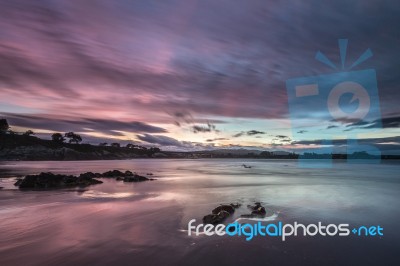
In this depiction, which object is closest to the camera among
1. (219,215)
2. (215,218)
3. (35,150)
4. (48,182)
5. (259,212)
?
(215,218)

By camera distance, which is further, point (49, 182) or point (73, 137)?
point (73, 137)

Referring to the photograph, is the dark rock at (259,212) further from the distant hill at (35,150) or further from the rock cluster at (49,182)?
the distant hill at (35,150)

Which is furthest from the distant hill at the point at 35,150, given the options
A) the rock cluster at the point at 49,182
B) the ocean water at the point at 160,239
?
the ocean water at the point at 160,239

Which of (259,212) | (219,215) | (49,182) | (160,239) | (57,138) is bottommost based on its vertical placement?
(160,239)

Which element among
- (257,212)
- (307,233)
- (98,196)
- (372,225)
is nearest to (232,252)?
(307,233)

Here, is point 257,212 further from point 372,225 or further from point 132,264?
point 132,264

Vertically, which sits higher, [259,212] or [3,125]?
[3,125]

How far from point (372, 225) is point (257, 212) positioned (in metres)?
5.19

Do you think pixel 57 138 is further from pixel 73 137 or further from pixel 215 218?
pixel 215 218

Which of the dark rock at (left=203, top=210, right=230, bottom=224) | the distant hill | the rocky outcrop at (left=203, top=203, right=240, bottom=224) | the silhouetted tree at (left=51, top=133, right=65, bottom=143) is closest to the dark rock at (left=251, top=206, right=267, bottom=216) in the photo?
the rocky outcrop at (left=203, top=203, right=240, bottom=224)

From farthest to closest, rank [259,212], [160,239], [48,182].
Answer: [48,182] < [259,212] < [160,239]

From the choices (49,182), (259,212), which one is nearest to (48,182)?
(49,182)

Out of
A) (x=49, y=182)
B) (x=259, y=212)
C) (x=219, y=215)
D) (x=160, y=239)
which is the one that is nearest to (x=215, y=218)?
(x=219, y=215)

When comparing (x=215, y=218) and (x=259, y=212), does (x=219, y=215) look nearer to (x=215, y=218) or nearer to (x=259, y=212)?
(x=215, y=218)
